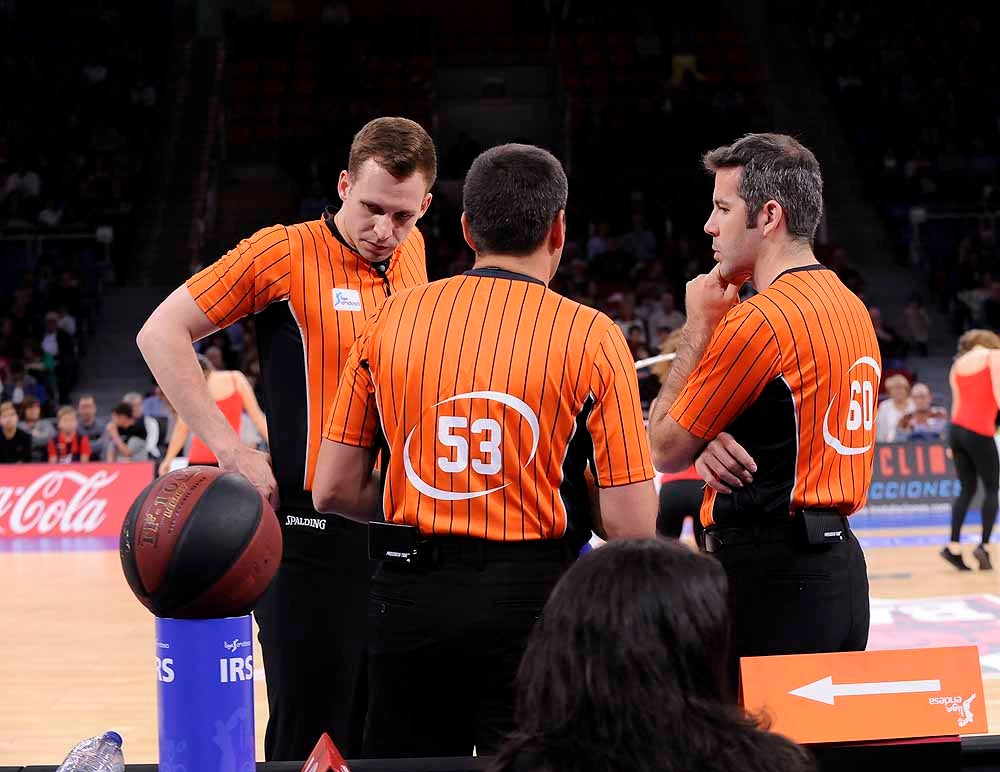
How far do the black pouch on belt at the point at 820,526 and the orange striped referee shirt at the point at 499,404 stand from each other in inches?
19.6

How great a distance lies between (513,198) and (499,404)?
1.41 ft

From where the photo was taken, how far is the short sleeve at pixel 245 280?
3324 mm

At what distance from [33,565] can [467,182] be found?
9.13 m

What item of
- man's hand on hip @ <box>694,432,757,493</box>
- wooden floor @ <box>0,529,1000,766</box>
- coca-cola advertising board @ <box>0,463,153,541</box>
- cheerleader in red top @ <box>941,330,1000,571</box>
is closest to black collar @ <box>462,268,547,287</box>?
man's hand on hip @ <box>694,432,757,493</box>

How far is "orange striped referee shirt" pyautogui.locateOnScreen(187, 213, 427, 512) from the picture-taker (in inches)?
134

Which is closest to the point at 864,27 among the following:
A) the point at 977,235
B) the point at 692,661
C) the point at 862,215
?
the point at 862,215

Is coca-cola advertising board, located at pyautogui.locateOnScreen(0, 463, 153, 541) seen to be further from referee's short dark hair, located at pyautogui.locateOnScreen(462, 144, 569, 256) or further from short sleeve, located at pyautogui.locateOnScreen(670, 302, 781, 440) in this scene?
referee's short dark hair, located at pyautogui.locateOnScreen(462, 144, 569, 256)

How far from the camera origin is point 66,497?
12328mm

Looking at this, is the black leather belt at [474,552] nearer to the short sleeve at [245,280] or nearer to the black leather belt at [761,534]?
the black leather belt at [761,534]

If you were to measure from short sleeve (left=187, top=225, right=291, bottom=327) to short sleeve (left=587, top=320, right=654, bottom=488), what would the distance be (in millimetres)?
1157

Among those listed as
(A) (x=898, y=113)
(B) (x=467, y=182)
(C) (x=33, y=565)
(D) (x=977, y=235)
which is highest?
(A) (x=898, y=113)

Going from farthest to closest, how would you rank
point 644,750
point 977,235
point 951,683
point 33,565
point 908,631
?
point 977,235
point 33,565
point 908,631
point 951,683
point 644,750

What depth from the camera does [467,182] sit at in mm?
2643

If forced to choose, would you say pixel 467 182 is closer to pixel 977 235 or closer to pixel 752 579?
pixel 752 579
